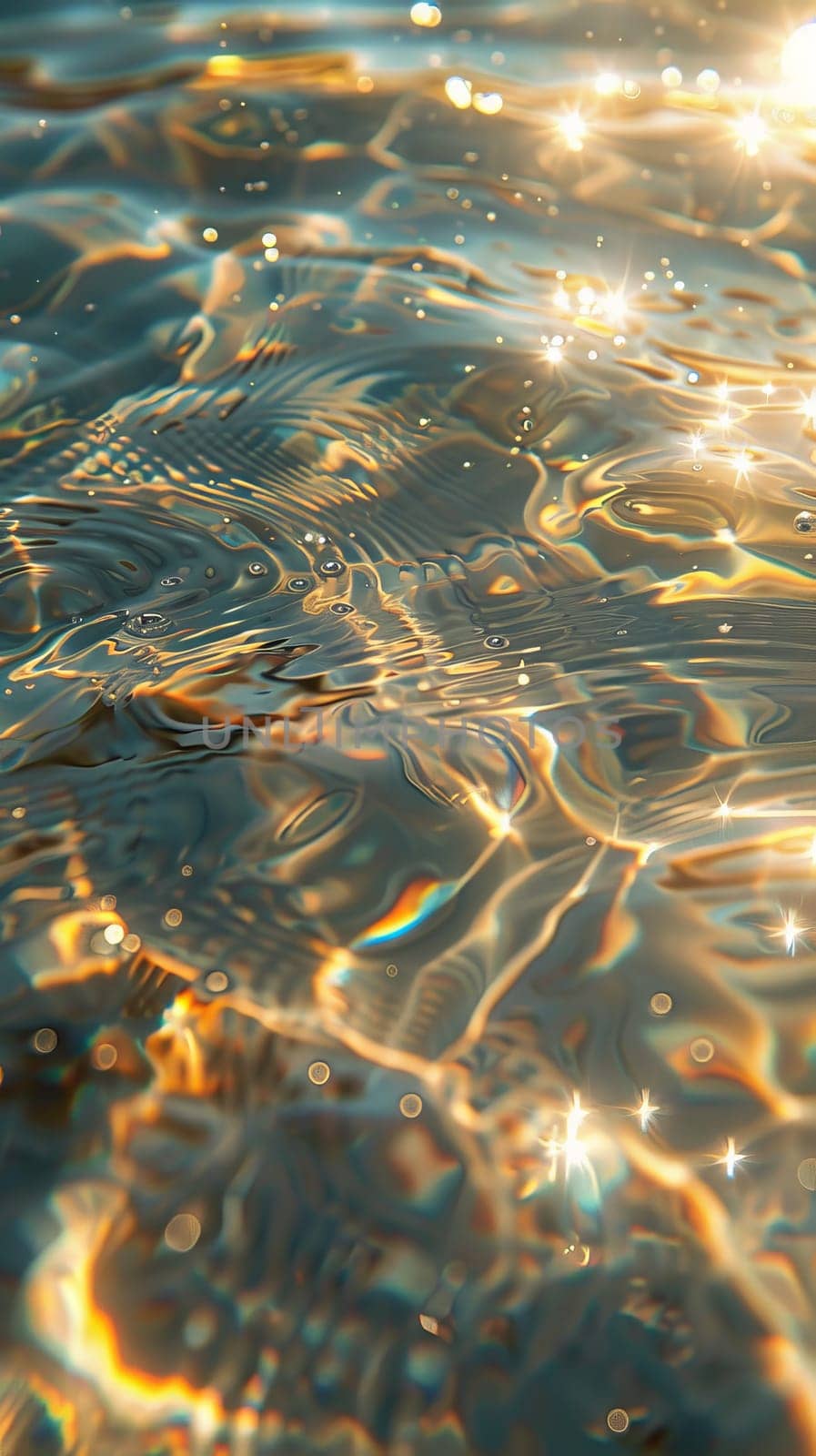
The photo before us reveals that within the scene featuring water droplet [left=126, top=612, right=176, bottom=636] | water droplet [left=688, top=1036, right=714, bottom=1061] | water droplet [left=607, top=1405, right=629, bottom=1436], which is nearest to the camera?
water droplet [left=607, top=1405, right=629, bottom=1436]

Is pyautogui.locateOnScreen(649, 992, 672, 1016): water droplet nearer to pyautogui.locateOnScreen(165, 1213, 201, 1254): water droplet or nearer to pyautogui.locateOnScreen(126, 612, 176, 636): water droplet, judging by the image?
pyautogui.locateOnScreen(165, 1213, 201, 1254): water droplet

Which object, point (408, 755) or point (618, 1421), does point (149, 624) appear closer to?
point (408, 755)

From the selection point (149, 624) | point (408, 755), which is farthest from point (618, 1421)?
point (149, 624)

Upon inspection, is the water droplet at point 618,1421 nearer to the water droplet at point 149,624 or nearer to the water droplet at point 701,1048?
the water droplet at point 701,1048

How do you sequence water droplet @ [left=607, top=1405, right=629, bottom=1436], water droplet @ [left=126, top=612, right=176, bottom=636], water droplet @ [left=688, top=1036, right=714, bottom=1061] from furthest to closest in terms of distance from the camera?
water droplet @ [left=126, top=612, right=176, bottom=636]
water droplet @ [left=688, top=1036, right=714, bottom=1061]
water droplet @ [left=607, top=1405, right=629, bottom=1436]

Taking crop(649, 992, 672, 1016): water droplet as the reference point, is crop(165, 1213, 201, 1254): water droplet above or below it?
below

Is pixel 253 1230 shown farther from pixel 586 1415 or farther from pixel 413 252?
pixel 413 252

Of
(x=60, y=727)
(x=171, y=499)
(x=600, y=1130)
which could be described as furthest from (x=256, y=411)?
(x=600, y=1130)

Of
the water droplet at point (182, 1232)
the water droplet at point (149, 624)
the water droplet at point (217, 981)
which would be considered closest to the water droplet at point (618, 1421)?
the water droplet at point (182, 1232)

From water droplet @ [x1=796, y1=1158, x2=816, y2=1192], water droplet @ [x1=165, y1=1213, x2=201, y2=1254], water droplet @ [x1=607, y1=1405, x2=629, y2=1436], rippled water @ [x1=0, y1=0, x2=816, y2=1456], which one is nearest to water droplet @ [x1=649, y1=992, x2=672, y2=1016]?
rippled water @ [x1=0, y1=0, x2=816, y2=1456]
